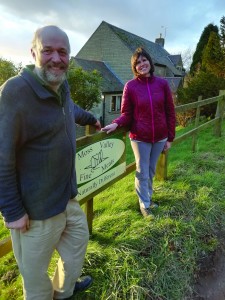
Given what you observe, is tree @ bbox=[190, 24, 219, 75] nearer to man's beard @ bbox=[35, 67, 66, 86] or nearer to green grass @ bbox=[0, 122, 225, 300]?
green grass @ bbox=[0, 122, 225, 300]

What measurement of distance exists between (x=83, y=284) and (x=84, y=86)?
756 inches

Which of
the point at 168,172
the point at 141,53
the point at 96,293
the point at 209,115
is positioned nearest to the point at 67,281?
the point at 96,293

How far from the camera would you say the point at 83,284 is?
238 cm

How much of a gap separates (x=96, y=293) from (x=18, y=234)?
3.16ft

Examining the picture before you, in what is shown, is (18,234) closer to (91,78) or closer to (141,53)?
(141,53)

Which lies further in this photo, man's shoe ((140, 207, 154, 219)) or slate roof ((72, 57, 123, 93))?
slate roof ((72, 57, 123, 93))

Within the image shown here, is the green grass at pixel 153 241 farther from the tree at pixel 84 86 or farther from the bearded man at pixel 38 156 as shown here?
the tree at pixel 84 86

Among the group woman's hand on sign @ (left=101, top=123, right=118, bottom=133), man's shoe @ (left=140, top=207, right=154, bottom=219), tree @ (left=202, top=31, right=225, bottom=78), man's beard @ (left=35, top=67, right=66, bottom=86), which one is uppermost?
tree @ (left=202, top=31, right=225, bottom=78)

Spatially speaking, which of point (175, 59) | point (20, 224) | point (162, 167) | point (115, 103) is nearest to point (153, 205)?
point (162, 167)

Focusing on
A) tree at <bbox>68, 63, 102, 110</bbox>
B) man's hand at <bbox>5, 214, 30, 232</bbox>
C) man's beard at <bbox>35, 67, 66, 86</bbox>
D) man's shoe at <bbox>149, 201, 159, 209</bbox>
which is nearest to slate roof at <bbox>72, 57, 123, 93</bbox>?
tree at <bbox>68, 63, 102, 110</bbox>

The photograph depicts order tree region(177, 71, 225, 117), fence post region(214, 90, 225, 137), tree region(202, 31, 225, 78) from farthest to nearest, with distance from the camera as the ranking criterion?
tree region(202, 31, 225, 78), tree region(177, 71, 225, 117), fence post region(214, 90, 225, 137)

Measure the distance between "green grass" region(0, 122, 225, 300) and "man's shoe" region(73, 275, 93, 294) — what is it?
0.04 meters

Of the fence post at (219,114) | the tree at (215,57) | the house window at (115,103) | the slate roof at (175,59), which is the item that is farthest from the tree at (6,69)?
the slate roof at (175,59)

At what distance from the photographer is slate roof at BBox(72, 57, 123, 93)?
25.0 m
